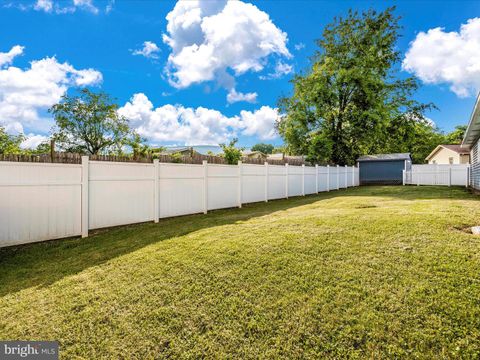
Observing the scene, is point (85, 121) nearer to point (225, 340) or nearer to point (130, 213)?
point (130, 213)

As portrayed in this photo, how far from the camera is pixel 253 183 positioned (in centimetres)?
1017

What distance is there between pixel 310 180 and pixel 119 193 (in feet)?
33.5

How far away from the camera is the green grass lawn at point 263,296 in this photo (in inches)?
91.4

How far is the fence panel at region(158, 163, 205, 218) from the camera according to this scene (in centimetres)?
709

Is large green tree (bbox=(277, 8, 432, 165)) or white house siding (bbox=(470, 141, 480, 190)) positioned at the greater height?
large green tree (bbox=(277, 8, 432, 165))

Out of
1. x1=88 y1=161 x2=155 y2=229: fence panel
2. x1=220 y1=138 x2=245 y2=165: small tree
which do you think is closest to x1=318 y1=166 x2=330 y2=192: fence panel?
x1=220 y1=138 x2=245 y2=165: small tree

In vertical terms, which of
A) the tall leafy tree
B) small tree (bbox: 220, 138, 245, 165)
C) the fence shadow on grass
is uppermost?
the tall leafy tree

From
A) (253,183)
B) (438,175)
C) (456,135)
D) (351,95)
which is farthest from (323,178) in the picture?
(456,135)

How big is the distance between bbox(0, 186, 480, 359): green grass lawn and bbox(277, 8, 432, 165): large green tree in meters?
17.4

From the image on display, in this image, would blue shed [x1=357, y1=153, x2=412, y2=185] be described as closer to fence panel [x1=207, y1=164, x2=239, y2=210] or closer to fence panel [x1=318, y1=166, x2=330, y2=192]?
fence panel [x1=318, y1=166, x2=330, y2=192]

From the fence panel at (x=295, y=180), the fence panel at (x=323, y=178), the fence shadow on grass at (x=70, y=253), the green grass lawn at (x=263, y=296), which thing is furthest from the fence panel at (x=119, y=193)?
the fence panel at (x=323, y=178)

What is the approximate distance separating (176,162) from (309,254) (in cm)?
515

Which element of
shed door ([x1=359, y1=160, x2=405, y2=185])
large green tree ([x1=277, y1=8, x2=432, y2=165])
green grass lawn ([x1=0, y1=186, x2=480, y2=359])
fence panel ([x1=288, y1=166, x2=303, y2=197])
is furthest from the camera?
shed door ([x1=359, y1=160, x2=405, y2=185])

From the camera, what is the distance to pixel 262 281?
A: 3.16 meters
